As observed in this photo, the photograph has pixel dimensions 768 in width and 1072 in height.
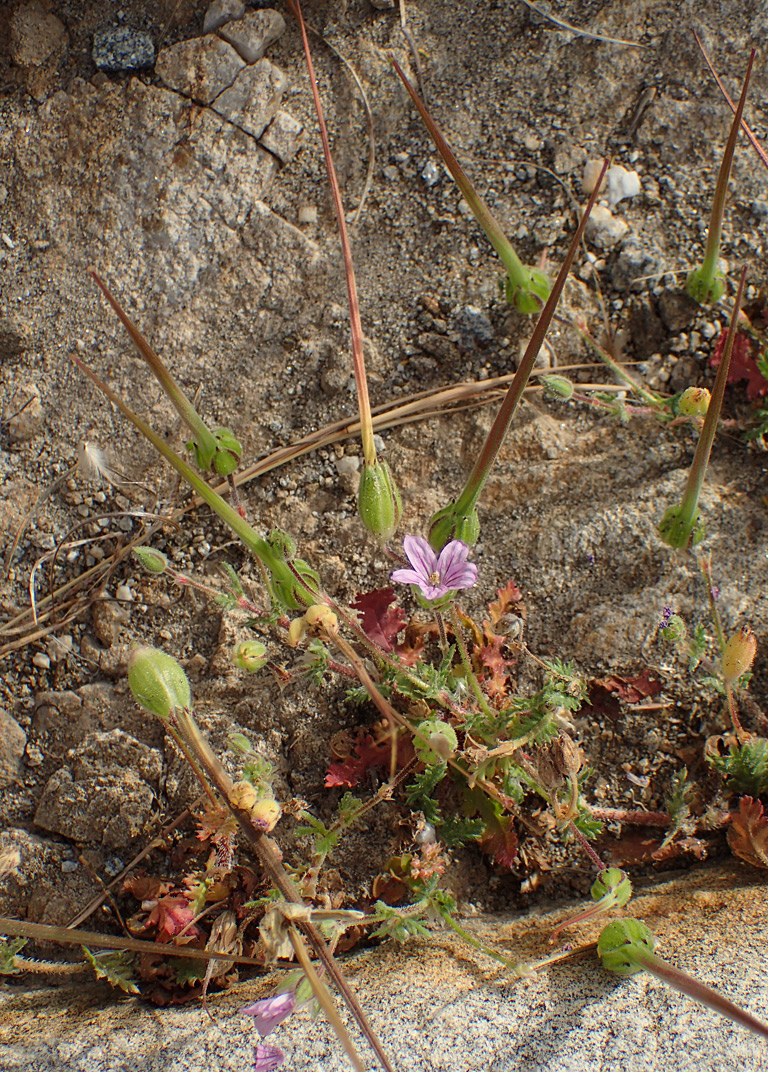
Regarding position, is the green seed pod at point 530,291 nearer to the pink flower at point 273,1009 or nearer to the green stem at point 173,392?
the green stem at point 173,392

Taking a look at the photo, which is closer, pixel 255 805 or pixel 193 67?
pixel 255 805

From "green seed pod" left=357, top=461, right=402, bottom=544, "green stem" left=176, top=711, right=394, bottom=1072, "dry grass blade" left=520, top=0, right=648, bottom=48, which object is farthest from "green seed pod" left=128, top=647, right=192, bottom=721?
"dry grass blade" left=520, top=0, right=648, bottom=48

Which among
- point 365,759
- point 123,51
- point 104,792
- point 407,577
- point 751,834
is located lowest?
point 751,834

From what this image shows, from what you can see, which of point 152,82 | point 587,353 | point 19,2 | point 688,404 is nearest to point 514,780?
point 688,404

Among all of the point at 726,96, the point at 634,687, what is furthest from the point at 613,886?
the point at 726,96

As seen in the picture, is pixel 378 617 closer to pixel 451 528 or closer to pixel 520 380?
pixel 451 528

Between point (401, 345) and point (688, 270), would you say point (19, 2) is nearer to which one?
point (401, 345)

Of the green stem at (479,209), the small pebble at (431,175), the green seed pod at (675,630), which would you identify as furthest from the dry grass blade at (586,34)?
the green seed pod at (675,630)

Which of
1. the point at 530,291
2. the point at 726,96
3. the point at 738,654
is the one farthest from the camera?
the point at 726,96
